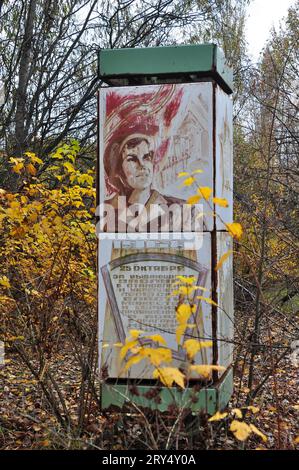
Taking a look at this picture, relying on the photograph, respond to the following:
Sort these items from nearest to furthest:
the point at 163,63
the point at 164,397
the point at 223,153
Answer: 1. the point at 164,397
2. the point at 163,63
3. the point at 223,153

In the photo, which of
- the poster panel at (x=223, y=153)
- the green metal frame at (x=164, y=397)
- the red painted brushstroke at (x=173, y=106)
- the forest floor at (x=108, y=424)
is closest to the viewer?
the forest floor at (x=108, y=424)

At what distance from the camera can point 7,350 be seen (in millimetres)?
8320

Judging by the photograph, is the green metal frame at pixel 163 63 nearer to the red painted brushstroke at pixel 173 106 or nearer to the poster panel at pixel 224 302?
the red painted brushstroke at pixel 173 106

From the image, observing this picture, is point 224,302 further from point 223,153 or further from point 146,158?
point 146,158

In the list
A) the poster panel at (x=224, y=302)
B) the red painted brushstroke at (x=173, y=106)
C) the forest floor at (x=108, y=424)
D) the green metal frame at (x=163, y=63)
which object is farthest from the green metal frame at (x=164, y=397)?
the green metal frame at (x=163, y=63)

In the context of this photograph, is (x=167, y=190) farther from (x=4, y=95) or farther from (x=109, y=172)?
(x=4, y=95)

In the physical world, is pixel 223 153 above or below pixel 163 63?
below

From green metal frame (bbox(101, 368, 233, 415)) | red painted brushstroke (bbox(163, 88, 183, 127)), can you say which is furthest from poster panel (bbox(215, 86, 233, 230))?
green metal frame (bbox(101, 368, 233, 415))

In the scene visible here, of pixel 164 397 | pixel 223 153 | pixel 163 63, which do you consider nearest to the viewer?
pixel 164 397

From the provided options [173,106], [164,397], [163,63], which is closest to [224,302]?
[164,397]

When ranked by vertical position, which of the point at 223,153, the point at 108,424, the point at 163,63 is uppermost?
the point at 163,63

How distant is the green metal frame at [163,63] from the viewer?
4.47 m

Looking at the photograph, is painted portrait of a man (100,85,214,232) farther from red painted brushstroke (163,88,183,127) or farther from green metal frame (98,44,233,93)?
green metal frame (98,44,233,93)

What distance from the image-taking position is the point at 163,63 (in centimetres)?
450
